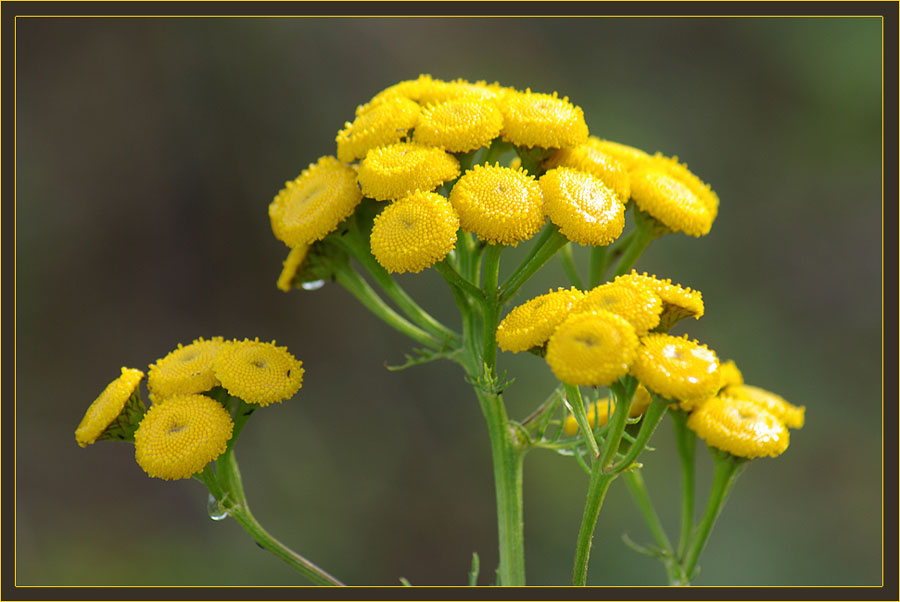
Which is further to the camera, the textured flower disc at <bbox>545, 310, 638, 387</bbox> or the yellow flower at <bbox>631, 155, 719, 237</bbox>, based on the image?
the yellow flower at <bbox>631, 155, 719, 237</bbox>

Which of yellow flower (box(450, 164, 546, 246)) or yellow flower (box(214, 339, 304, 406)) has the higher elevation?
yellow flower (box(450, 164, 546, 246))

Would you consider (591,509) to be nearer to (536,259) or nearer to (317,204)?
(536,259)

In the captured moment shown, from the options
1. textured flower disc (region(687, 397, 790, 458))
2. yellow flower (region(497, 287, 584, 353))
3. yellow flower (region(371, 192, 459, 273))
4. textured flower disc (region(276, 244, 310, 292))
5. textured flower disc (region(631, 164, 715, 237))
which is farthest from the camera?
textured flower disc (region(276, 244, 310, 292))

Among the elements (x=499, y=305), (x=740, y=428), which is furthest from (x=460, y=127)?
(x=740, y=428)

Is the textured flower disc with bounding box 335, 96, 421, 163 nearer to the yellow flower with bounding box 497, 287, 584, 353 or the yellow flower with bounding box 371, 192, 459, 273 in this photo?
the yellow flower with bounding box 371, 192, 459, 273

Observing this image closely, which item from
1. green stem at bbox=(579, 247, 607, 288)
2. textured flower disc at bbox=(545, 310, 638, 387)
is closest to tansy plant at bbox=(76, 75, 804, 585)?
textured flower disc at bbox=(545, 310, 638, 387)

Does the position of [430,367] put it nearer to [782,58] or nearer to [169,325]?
[169,325]
